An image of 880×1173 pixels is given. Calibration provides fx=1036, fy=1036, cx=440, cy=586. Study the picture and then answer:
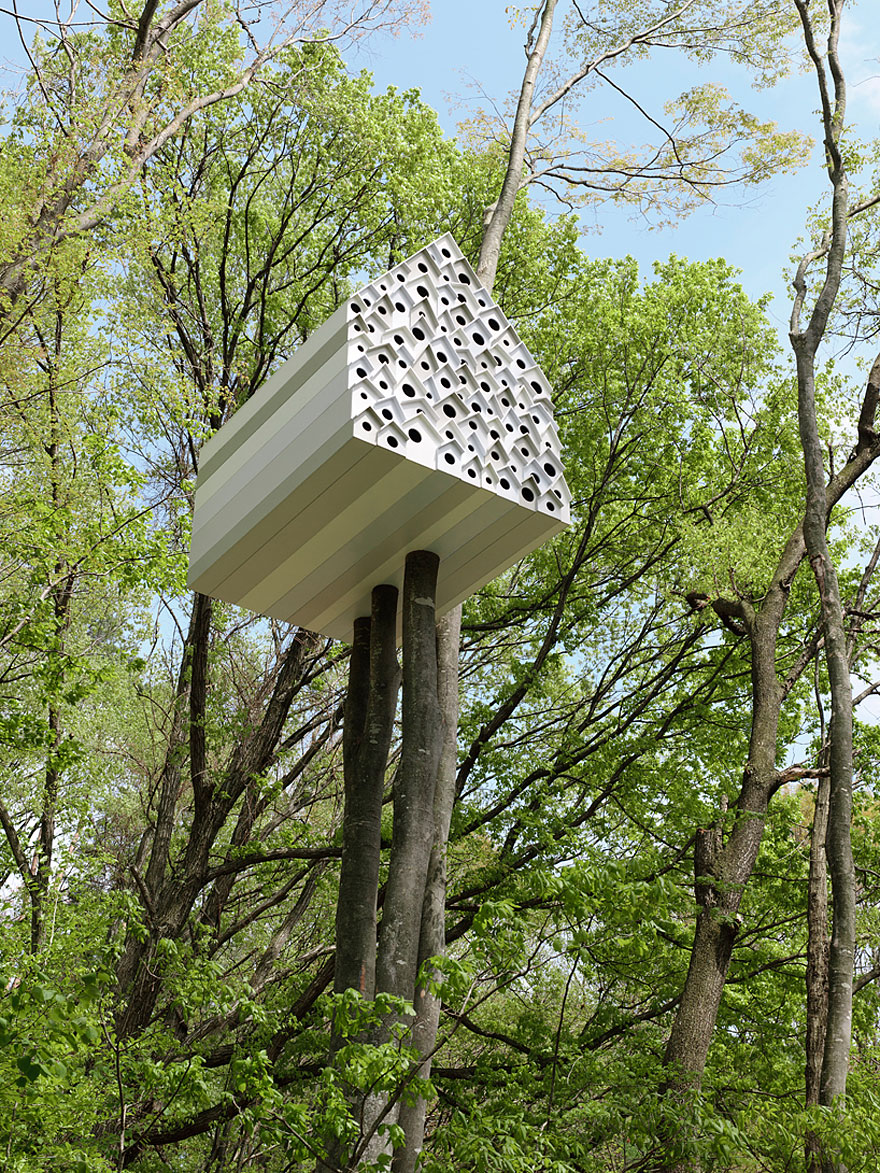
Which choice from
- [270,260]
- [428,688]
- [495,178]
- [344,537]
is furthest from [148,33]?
[428,688]

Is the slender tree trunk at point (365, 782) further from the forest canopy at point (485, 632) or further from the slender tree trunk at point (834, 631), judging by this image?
the slender tree trunk at point (834, 631)

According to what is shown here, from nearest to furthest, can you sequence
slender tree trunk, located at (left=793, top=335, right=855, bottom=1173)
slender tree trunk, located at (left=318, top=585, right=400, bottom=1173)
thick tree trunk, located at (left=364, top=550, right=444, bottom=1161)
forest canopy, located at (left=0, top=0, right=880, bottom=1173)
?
thick tree trunk, located at (left=364, top=550, right=444, bottom=1161) < slender tree trunk, located at (left=318, top=585, right=400, bottom=1173) < slender tree trunk, located at (left=793, top=335, right=855, bottom=1173) < forest canopy, located at (left=0, top=0, right=880, bottom=1173)

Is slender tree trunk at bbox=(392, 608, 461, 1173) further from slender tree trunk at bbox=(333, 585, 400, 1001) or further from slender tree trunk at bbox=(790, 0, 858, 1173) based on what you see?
slender tree trunk at bbox=(790, 0, 858, 1173)

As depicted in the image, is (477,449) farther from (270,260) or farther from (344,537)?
(270,260)

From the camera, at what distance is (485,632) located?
8.92 meters

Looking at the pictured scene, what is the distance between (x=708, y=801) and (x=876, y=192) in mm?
4611

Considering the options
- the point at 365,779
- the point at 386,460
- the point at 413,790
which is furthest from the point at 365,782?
the point at 386,460

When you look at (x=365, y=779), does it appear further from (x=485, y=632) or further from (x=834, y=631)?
(x=485, y=632)

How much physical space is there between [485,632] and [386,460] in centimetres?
541

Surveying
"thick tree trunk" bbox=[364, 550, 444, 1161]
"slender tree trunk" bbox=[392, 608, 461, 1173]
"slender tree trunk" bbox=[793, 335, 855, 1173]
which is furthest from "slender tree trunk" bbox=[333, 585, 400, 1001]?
"slender tree trunk" bbox=[793, 335, 855, 1173]

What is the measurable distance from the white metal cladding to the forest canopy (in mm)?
545

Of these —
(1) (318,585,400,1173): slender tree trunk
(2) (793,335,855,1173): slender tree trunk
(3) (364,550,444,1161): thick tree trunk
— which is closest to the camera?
(3) (364,550,444,1161): thick tree trunk

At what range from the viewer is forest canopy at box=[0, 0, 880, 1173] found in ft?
18.5

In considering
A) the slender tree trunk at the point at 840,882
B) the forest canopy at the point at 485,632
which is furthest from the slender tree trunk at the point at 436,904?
the slender tree trunk at the point at 840,882
